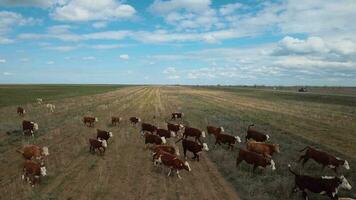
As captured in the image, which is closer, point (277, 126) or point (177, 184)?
point (177, 184)

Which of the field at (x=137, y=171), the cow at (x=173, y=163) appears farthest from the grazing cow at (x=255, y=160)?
the cow at (x=173, y=163)

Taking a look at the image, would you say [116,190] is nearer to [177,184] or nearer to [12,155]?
[177,184]

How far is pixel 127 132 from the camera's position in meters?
29.0

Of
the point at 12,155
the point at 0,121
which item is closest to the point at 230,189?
the point at 12,155

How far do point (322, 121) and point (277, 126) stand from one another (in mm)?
7259

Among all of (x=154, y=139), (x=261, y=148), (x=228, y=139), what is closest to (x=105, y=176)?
(x=154, y=139)

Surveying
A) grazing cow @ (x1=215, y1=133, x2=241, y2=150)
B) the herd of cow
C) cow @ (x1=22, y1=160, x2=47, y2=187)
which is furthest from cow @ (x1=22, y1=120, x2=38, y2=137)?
grazing cow @ (x1=215, y1=133, x2=241, y2=150)

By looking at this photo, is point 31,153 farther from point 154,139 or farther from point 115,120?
point 115,120

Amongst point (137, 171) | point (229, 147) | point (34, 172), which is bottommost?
point (137, 171)

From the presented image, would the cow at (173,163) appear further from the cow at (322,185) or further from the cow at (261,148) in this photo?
the cow at (322,185)

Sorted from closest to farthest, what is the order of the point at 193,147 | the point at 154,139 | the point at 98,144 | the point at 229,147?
1. the point at 193,147
2. the point at 98,144
3. the point at 154,139
4. the point at 229,147

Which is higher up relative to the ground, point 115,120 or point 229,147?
point 115,120

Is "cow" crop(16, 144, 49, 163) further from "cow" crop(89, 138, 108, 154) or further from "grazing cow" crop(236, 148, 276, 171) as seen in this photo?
"grazing cow" crop(236, 148, 276, 171)

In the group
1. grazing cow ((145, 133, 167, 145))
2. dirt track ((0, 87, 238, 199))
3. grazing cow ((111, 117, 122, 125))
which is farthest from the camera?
grazing cow ((111, 117, 122, 125))
